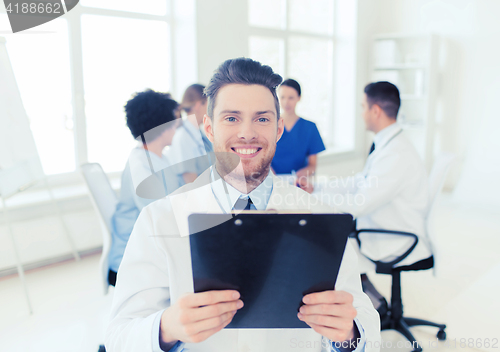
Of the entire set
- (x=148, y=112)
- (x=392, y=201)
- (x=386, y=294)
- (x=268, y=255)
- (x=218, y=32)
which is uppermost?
(x=218, y=32)

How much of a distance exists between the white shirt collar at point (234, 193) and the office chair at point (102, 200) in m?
0.93

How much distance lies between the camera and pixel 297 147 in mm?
2904

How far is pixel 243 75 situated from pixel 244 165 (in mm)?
216

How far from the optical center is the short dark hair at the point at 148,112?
1.87m

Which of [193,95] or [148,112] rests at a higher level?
[193,95]

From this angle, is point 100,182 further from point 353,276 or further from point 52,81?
point 52,81

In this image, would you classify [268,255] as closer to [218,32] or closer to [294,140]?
[294,140]

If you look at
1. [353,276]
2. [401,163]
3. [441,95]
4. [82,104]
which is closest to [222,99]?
[353,276]

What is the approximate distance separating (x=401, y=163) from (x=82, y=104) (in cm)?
282

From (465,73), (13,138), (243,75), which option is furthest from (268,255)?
(465,73)

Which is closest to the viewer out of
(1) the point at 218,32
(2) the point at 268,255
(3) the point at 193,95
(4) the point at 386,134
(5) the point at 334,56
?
(2) the point at 268,255

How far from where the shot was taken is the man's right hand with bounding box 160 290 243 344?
0.70m

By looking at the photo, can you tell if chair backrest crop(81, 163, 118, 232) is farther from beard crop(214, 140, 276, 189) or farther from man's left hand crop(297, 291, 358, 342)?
man's left hand crop(297, 291, 358, 342)

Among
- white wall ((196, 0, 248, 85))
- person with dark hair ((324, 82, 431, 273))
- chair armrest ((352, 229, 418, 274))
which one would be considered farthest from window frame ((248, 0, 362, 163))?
chair armrest ((352, 229, 418, 274))
